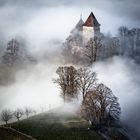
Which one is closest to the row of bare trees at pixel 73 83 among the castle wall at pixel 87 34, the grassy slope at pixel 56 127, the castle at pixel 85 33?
the grassy slope at pixel 56 127

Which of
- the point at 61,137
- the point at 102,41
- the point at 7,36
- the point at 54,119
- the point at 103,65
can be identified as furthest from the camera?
the point at 7,36

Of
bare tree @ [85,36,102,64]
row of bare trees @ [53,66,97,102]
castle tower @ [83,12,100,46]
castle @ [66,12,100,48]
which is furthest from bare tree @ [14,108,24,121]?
castle tower @ [83,12,100,46]

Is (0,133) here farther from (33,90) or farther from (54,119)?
(33,90)

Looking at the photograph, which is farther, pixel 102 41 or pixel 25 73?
pixel 102 41

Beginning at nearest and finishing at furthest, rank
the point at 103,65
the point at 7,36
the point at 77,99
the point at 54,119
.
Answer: the point at 54,119 < the point at 77,99 < the point at 103,65 < the point at 7,36

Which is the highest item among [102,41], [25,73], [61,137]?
[102,41]

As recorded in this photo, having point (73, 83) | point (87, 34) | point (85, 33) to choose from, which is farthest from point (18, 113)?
point (85, 33)

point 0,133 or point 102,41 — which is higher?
point 102,41

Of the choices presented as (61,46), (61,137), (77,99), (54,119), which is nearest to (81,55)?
(61,46)
